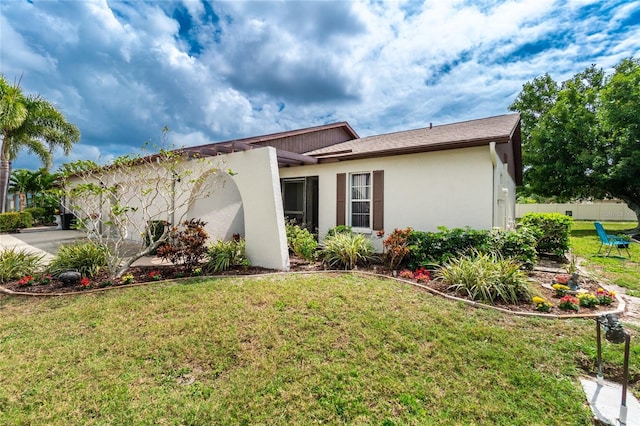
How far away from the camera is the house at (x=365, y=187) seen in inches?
308

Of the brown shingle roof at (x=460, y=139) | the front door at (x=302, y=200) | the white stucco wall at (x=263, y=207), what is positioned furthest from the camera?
the front door at (x=302, y=200)

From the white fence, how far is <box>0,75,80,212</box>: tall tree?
39.2 metres

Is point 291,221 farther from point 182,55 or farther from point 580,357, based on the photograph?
point 580,357

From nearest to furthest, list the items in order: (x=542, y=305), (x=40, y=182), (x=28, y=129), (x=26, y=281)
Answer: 1. (x=542, y=305)
2. (x=26, y=281)
3. (x=28, y=129)
4. (x=40, y=182)

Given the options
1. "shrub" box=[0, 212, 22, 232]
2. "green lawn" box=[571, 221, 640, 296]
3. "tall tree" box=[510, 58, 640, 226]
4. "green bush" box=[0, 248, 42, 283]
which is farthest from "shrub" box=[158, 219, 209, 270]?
"tall tree" box=[510, 58, 640, 226]

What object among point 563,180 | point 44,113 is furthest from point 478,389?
point 44,113

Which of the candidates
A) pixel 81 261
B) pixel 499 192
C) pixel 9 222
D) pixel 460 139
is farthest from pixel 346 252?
pixel 9 222

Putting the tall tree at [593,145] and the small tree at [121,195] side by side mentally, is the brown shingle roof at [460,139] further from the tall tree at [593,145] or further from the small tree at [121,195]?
the tall tree at [593,145]

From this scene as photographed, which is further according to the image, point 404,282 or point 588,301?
point 404,282

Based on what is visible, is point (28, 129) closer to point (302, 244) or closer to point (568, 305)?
point (302, 244)

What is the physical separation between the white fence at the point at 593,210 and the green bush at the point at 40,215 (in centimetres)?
4161

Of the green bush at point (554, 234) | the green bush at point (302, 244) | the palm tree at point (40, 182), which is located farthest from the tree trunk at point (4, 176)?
the green bush at point (554, 234)

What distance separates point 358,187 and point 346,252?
3.14m

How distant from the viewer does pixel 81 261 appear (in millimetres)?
7531
